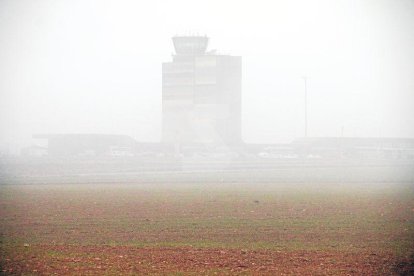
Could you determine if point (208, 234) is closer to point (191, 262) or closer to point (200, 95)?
point (191, 262)

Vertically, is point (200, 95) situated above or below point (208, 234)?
→ above

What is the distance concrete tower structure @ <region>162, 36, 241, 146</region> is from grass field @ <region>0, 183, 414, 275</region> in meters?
130

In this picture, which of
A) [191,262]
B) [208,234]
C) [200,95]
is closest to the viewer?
[191,262]

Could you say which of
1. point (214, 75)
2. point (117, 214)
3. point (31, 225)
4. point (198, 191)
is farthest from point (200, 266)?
point (214, 75)

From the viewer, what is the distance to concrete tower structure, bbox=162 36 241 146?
183 m

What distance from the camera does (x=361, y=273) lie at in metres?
22.6

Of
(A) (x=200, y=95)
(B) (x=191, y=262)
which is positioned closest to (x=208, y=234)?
(B) (x=191, y=262)

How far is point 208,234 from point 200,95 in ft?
504

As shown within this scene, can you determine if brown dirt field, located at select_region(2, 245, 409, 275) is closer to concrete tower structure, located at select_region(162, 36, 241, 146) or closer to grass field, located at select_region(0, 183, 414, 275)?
grass field, located at select_region(0, 183, 414, 275)

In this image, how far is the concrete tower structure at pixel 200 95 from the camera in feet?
600

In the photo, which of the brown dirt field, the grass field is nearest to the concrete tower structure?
the grass field

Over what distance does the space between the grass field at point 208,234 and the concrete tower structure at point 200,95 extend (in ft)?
428

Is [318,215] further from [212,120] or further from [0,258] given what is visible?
[212,120]

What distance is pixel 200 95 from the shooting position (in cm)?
18400
